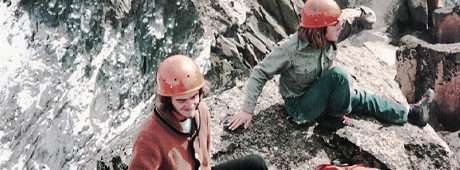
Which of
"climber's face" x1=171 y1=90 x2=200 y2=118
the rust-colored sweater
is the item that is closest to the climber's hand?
the rust-colored sweater

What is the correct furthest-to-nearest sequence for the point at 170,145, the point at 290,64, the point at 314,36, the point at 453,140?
the point at 453,140 → the point at 290,64 → the point at 314,36 → the point at 170,145

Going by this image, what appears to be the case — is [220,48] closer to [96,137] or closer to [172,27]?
[172,27]

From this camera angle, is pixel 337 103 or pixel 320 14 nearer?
pixel 320 14

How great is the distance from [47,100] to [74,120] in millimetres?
741

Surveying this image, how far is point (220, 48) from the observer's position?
1351 centimetres

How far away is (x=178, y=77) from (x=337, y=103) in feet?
5.91

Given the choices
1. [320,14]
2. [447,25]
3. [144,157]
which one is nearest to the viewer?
[144,157]

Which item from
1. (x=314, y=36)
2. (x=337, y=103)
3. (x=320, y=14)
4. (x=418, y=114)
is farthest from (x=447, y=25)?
(x=320, y=14)

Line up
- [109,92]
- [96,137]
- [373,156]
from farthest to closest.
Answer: [109,92] < [96,137] < [373,156]

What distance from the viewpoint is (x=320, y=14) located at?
4.03 metres

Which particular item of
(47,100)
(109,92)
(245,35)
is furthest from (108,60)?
(245,35)

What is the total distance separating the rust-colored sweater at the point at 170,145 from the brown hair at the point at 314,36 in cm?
119

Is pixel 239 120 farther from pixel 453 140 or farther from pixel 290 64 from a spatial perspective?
pixel 453 140

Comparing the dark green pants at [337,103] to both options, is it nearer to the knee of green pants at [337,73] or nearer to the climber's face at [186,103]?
the knee of green pants at [337,73]
